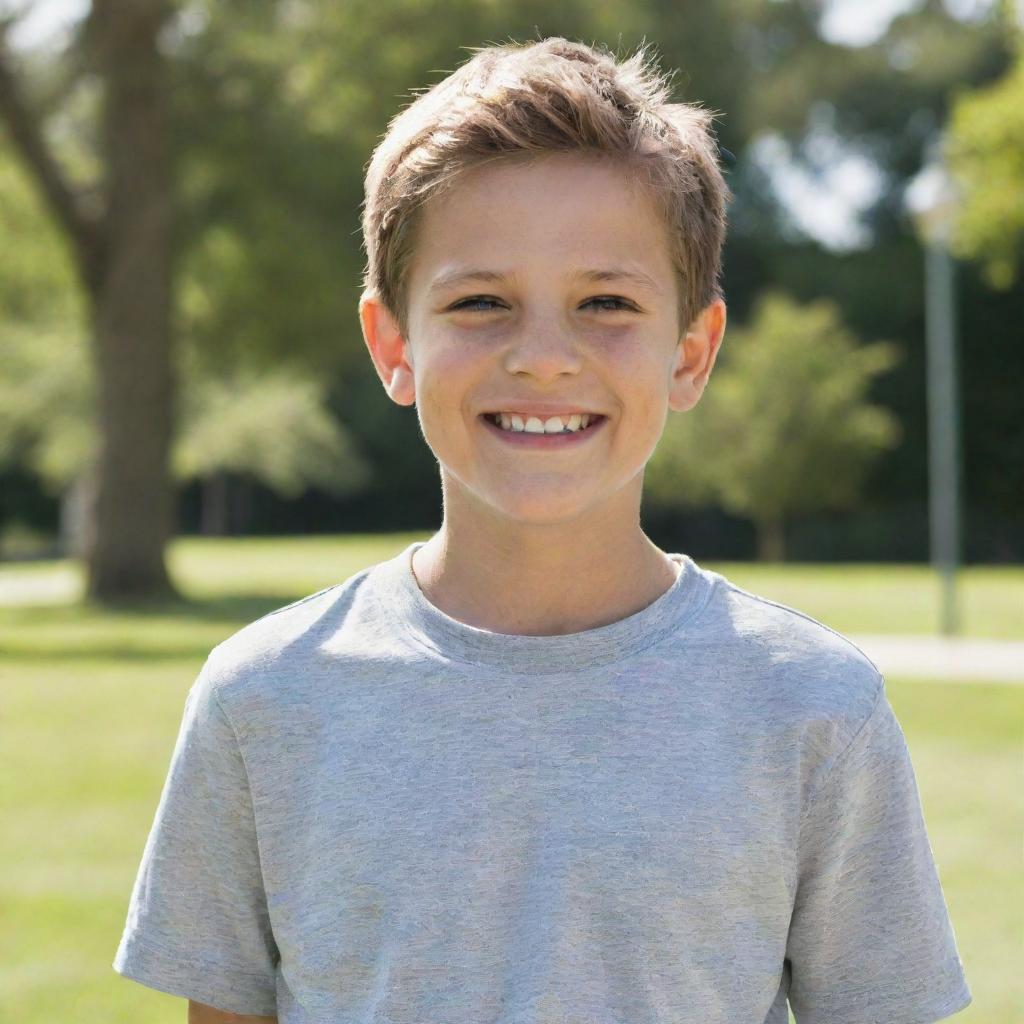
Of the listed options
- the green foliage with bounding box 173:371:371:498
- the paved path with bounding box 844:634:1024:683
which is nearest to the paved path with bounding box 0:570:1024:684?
the paved path with bounding box 844:634:1024:683

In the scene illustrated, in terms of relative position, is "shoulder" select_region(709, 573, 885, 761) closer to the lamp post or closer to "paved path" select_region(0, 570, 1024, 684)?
"paved path" select_region(0, 570, 1024, 684)

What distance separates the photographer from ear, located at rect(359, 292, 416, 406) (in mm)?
1899

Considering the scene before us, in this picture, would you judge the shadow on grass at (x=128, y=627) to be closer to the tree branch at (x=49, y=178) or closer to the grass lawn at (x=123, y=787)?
the grass lawn at (x=123, y=787)

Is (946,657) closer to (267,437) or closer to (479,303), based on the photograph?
(479,303)

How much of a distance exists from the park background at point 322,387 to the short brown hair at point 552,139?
35 centimetres

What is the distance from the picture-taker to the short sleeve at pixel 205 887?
171cm

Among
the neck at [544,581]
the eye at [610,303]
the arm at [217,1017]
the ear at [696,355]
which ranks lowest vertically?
the arm at [217,1017]

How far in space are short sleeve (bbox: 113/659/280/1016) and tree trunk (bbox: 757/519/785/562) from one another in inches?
1229

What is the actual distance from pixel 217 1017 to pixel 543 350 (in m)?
0.85

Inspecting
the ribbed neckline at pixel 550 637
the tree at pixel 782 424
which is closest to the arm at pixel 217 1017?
the ribbed neckline at pixel 550 637

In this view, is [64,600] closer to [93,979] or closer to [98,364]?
[98,364]

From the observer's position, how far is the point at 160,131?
1723 cm

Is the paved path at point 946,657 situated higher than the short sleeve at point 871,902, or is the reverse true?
the short sleeve at point 871,902

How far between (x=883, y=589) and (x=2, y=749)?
14.2 meters
